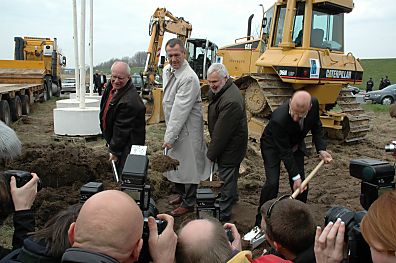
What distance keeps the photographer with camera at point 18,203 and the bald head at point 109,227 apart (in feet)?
2.45

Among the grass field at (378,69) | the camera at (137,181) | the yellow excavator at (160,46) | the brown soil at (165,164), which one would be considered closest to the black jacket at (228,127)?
the brown soil at (165,164)

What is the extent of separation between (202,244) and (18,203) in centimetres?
97

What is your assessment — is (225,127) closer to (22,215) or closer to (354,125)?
(22,215)

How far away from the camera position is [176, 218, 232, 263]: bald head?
1.56m

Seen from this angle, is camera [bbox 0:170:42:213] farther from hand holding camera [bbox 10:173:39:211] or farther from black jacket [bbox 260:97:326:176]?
black jacket [bbox 260:97:326:176]

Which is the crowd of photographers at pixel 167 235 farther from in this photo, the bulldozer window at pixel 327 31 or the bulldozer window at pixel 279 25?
the bulldozer window at pixel 279 25

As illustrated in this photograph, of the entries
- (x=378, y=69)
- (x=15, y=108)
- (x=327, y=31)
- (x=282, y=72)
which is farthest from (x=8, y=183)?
(x=378, y=69)

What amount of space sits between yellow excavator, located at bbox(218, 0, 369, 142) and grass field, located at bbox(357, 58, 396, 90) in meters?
34.0

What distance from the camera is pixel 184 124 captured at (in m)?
4.57

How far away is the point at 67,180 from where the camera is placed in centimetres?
552

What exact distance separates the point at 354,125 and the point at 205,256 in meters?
8.57

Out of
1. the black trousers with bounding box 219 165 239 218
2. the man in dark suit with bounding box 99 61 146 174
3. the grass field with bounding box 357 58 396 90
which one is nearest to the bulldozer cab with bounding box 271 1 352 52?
the black trousers with bounding box 219 165 239 218

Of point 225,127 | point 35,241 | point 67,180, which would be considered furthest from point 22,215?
point 67,180

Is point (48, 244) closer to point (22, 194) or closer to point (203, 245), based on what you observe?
point (22, 194)
